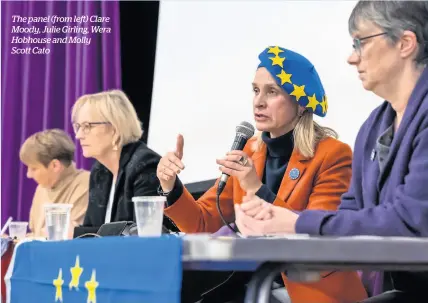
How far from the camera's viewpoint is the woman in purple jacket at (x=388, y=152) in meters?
1.47

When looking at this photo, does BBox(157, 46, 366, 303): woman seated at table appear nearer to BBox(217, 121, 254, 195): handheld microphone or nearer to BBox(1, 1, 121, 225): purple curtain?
BBox(217, 121, 254, 195): handheld microphone

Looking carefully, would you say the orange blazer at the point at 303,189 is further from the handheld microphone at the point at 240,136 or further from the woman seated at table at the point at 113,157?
the woman seated at table at the point at 113,157

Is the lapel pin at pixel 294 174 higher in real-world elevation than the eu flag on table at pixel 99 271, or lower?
higher

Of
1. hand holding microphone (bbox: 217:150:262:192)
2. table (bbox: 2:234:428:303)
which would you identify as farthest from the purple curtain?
Answer: table (bbox: 2:234:428:303)

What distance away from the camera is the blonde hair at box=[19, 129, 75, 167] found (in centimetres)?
382

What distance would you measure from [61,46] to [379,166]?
291cm

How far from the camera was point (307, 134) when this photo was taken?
7.52 ft

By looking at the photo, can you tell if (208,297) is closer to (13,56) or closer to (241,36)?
(241,36)

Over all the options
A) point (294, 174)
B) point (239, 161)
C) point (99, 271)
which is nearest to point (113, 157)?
point (294, 174)

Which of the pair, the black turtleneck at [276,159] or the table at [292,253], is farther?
the black turtleneck at [276,159]

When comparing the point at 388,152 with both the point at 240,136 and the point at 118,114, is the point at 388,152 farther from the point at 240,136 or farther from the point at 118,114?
the point at 118,114

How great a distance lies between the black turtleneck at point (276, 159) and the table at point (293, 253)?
118 centimetres

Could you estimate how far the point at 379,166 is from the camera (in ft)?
5.68

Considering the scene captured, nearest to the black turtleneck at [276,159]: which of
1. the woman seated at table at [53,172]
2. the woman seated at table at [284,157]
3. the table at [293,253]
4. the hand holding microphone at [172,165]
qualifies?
the woman seated at table at [284,157]
